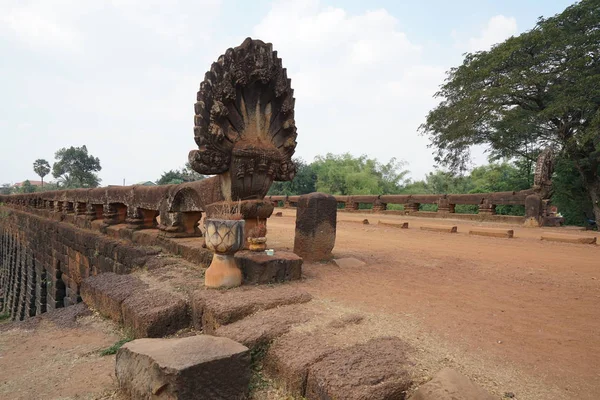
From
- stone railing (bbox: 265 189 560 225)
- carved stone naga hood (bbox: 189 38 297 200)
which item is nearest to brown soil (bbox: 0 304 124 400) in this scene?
carved stone naga hood (bbox: 189 38 297 200)

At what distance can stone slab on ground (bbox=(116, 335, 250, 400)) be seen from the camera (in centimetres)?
180

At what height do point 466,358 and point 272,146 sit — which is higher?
point 272,146

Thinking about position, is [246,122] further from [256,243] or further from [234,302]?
[234,302]

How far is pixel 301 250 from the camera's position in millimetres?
4621

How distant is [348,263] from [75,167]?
57.3 meters

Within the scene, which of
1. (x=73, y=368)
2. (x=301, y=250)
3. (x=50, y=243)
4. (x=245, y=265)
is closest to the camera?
(x=73, y=368)

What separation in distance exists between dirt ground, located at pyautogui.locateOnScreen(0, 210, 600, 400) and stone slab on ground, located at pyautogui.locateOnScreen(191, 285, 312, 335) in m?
0.25

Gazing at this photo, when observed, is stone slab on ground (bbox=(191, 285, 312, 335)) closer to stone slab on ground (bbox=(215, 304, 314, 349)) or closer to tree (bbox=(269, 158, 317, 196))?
stone slab on ground (bbox=(215, 304, 314, 349))

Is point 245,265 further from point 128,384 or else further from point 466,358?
point 466,358

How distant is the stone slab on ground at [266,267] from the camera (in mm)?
3391

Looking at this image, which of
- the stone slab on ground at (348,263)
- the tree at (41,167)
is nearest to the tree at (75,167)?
the tree at (41,167)

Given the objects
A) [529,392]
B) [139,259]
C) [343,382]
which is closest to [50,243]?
[139,259]

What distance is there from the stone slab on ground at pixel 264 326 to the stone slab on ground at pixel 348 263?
5.56 feet

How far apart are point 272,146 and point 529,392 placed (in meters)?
3.31
